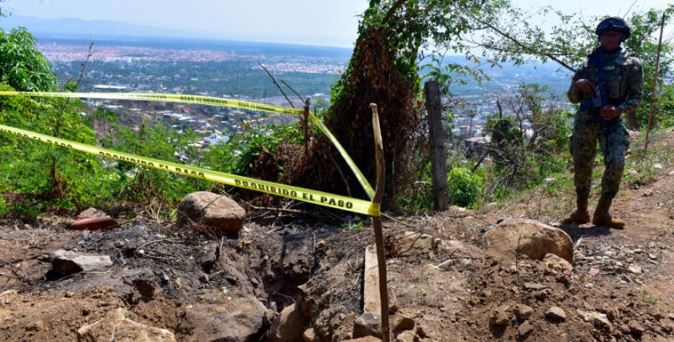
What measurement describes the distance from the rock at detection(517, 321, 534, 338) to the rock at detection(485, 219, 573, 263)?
720 millimetres

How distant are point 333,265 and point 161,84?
10805 millimetres

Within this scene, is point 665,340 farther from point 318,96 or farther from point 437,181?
point 318,96

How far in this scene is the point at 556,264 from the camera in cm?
355

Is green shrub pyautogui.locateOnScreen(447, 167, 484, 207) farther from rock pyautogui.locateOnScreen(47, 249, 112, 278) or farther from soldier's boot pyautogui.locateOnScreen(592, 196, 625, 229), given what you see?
rock pyautogui.locateOnScreen(47, 249, 112, 278)

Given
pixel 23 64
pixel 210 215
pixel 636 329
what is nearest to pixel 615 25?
pixel 636 329

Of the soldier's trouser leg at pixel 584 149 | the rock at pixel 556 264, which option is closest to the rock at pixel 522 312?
the rock at pixel 556 264

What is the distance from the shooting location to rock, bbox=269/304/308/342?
13.1 ft

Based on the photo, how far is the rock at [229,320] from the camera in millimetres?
3834

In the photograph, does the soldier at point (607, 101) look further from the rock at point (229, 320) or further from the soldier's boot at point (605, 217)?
the rock at point (229, 320)

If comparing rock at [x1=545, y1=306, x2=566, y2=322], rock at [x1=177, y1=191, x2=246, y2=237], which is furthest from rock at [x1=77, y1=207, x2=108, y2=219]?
rock at [x1=545, y1=306, x2=566, y2=322]

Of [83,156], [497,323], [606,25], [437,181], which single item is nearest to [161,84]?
[83,156]

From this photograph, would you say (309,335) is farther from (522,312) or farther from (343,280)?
(522,312)

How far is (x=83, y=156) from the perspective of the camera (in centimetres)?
599

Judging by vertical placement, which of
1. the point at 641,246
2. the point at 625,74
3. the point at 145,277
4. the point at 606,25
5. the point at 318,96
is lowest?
the point at 145,277
